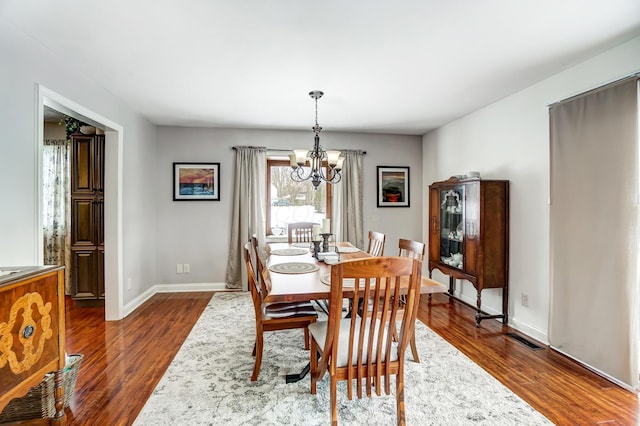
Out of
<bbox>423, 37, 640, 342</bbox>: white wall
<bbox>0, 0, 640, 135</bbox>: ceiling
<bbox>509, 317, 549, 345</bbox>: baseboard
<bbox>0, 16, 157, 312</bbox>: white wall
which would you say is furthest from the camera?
<bbox>509, 317, 549, 345</bbox>: baseboard

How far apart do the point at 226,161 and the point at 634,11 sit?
14.2 ft

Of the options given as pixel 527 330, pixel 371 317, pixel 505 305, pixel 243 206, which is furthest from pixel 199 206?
pixel 527 330

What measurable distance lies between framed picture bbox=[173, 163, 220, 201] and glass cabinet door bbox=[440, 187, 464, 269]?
312cm

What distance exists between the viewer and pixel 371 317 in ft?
5.51

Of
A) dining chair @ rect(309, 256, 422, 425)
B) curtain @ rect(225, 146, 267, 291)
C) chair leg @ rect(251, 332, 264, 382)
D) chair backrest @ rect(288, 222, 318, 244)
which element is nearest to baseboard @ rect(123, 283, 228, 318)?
curtain @ rect(225, 146, 267, 291)

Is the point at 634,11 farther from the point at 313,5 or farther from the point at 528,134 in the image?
the point at 313,5

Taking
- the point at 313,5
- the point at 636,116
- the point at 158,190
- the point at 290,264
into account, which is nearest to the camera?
the point at 313,5

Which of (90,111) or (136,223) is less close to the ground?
(90,111)

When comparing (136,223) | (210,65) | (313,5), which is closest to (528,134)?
(313,5)

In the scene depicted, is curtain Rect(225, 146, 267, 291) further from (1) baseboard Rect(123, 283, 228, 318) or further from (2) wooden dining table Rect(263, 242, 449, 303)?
(2) wooden dining table Rect(263, 242, 449, 303)

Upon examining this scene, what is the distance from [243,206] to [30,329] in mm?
3300

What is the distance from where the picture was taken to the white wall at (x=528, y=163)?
268cm

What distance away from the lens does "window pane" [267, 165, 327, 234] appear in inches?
198

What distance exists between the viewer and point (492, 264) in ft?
11.0
